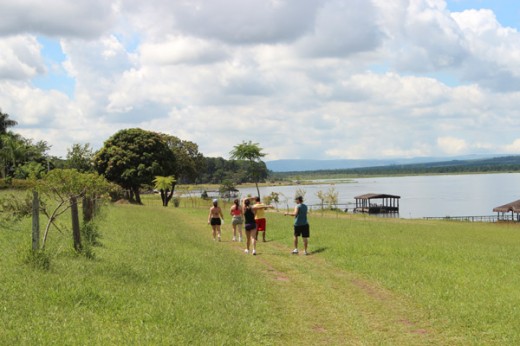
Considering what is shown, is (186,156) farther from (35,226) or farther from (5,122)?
(35,226)

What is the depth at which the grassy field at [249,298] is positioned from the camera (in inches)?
339

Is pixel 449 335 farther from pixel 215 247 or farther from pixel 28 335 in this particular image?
pixel 215 247

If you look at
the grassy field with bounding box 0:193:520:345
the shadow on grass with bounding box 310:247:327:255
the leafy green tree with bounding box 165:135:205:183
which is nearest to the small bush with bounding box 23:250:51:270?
the grassy field with bounding box 0:193:520:345

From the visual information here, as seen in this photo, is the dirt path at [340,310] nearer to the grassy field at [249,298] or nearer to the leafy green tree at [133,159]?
the grassy field at [249,298]

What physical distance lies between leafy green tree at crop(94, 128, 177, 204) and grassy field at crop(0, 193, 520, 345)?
47.3m

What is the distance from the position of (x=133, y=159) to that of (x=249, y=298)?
185ft

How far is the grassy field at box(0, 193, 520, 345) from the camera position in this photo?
861 cm

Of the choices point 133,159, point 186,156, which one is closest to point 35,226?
point 133,159

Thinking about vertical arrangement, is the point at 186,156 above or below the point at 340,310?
above

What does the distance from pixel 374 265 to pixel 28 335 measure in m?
10.8

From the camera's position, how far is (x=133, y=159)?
6538 centimetres

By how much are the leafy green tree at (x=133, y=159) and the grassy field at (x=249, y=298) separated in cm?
4729

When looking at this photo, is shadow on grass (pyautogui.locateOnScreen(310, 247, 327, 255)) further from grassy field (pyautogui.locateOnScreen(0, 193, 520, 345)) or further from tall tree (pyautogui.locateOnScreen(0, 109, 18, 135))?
tall tree (pyautogui.locateOnScreen(0, 109, 18, 135))

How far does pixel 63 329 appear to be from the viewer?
26.3 feet
